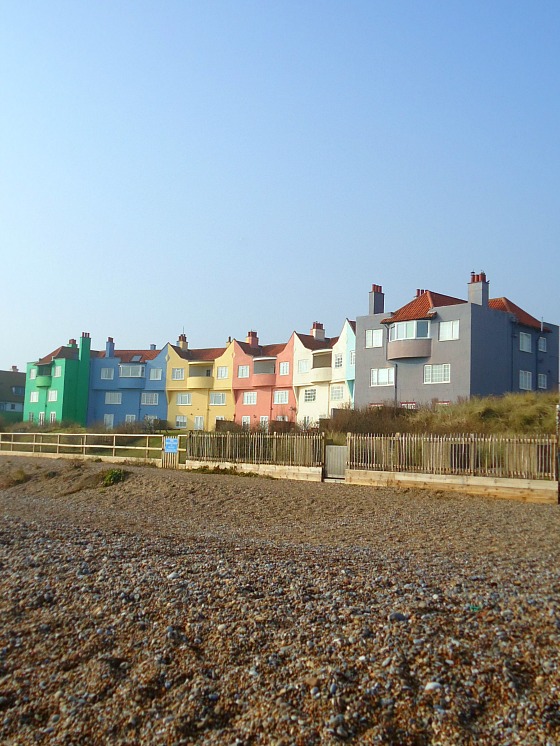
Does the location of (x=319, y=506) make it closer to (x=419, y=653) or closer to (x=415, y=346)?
(x=419, y=653)

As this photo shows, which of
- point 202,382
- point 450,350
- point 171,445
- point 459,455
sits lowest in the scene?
point 171,445

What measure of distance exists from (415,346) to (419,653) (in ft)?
125

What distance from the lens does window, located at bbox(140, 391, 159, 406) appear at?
68.9m

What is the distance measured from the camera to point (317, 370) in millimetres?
54219

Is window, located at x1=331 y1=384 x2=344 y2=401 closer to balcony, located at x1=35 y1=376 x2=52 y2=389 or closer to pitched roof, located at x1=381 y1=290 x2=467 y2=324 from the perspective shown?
pitched roof, located at x1=381 y1=290 x2=467 y2=324

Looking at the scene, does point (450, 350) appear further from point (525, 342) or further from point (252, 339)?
point (252, 339)

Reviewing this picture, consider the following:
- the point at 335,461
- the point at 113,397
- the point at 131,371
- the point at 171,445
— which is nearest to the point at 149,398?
the point at 131,371

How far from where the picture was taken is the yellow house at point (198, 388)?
64312 millimetres

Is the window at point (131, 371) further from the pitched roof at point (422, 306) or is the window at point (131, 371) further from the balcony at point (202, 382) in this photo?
the pitched roof at point (422, 306)

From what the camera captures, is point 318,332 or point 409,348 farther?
point 318,332

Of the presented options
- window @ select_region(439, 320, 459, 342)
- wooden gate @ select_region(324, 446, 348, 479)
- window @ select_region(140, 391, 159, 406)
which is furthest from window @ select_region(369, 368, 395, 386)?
window @ select_region(140, 391, 159, 406)

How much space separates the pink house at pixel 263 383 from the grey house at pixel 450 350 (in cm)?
1214

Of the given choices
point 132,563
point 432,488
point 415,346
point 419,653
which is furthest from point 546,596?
point 415,346

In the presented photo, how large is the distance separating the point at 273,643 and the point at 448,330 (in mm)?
37597
